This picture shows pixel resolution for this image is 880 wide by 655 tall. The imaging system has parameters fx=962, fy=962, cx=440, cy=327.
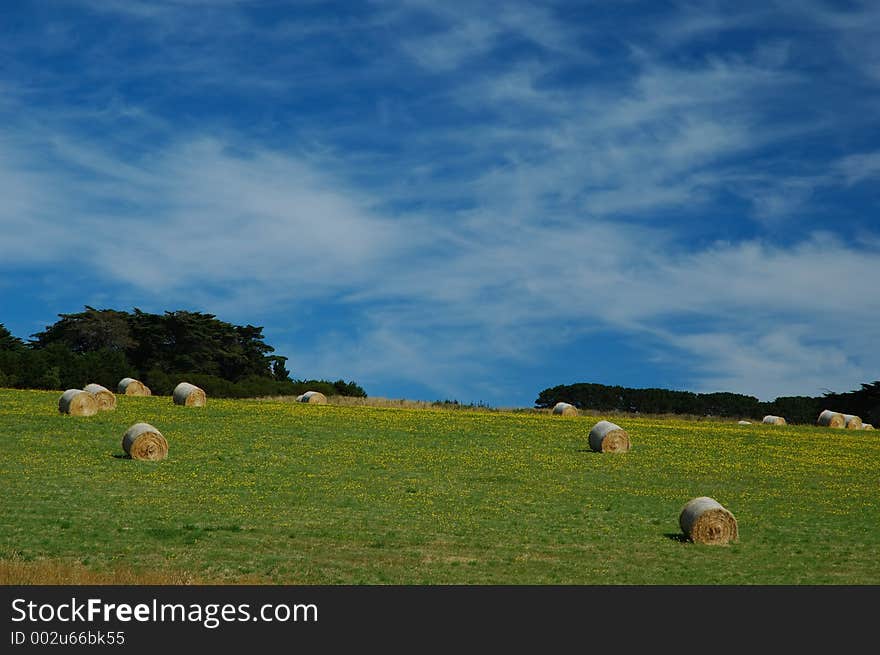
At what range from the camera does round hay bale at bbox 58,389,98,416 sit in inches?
2025

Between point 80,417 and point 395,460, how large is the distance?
19.1 m

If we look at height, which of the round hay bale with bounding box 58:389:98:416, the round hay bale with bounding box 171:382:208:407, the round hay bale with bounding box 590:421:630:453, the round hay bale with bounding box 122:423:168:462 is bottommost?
the round hay bale with bounding box 122:423:168:462

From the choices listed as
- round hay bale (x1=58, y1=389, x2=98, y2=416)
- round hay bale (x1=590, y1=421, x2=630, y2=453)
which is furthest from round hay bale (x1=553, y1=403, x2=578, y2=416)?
round hay bale (x1=58, y1=389, x2=98, y2=416)

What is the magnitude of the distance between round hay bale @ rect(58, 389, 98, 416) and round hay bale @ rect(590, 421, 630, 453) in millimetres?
26763

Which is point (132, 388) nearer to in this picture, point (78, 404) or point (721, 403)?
point (78, 404)

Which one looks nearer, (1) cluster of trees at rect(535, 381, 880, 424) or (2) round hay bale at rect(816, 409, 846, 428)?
(2) round hay bale at rect(816, 409, 846, 428)

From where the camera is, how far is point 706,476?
138ft

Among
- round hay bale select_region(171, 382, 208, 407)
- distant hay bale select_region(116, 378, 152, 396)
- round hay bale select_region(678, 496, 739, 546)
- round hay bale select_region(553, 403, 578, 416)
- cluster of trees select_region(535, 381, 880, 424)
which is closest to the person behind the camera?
round hay bale select_region(678, 496, 739, 546)

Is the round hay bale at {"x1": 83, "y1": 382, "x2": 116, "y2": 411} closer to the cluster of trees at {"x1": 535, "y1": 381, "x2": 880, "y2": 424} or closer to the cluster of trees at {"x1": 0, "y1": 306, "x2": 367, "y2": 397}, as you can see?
the cluster of trees at {"x1": 0, "y1": 306, "x2": 367, "y2": 397}

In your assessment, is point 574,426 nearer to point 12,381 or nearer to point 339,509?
point 339,509

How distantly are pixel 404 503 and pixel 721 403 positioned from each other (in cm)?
8690

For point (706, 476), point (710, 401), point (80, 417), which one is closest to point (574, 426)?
point (706, 476)

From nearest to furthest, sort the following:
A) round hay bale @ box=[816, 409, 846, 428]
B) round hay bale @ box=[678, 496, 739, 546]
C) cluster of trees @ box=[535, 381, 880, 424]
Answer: round hay bale @ box=[678, 496, 739, 546] < round hay bale @ box=[816, 409, 846, 428] < cluster of trees @ box=[535, 381, 880, 424]

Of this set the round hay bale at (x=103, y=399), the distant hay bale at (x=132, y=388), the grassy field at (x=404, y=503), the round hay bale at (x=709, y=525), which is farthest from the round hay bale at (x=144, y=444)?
the distant hay bale at (x=132, y=388)
